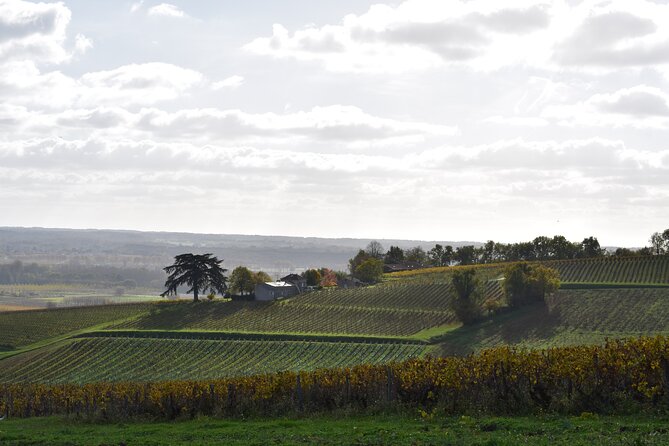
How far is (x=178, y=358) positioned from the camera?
8144 cm

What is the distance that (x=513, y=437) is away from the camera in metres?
23.3

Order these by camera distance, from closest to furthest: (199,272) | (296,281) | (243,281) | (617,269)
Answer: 1. (243,281)
2. (617,269)
3. (199,272)
4. (296,281)

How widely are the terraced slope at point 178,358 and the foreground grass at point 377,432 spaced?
40903 mm

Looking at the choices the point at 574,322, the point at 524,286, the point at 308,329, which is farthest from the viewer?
the point at 524,286

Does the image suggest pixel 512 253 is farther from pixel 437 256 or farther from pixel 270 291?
pixel 270 291

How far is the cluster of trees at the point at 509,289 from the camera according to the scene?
291 feet

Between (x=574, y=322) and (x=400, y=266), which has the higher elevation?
(x=400, y=266)

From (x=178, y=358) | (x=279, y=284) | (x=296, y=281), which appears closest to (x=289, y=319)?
(x=178, y=358)

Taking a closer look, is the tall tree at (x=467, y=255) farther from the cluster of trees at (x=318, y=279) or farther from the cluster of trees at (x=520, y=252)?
the cluster of trees at (x=318, y=279)

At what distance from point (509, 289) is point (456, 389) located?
2580 inches

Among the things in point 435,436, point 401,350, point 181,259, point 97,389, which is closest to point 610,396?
point 435,436

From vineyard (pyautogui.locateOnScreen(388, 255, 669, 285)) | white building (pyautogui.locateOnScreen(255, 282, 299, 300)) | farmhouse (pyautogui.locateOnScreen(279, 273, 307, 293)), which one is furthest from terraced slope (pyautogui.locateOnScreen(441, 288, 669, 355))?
farmhouse (pyautogui.locateOnScreen(279, 273, 307, 293))

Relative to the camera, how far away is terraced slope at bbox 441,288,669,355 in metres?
76.5

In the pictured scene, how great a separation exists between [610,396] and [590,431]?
4.94m
